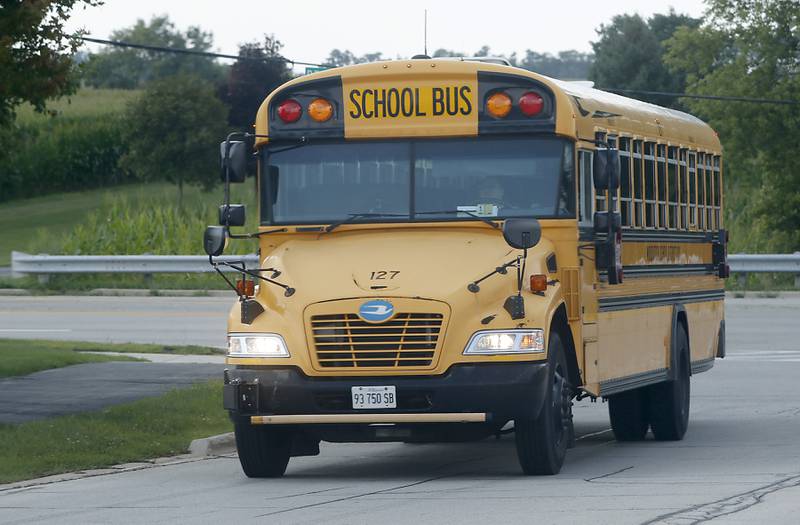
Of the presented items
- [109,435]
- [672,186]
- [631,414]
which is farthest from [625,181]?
[109,435]

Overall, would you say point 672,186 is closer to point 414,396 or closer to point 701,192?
point 701,192

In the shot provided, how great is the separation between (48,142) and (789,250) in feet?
113

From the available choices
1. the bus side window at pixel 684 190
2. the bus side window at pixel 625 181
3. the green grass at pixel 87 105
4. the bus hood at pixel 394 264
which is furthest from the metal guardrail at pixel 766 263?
the green grass at pixel 87 105

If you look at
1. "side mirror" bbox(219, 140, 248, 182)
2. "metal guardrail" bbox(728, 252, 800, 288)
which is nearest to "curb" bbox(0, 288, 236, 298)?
"metal guardrail" bbox(728, 252, 800, 288)

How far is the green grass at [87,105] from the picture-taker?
7225cm

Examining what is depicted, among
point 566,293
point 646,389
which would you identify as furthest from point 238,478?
point 646,389

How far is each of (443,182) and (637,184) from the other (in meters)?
2.84

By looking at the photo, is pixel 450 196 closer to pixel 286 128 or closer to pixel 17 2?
pixel 286 128

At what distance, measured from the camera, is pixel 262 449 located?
480 inches

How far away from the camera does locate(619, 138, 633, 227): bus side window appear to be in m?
14.2

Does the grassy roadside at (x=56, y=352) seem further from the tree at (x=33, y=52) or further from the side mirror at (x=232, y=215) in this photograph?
the side mirror at (x=232, y=215)

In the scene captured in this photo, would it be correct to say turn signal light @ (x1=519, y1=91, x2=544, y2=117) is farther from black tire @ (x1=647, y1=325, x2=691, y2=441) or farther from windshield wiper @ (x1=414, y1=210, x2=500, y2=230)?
black tire @ (x1=647, y1=325, x2=691, y2=441)

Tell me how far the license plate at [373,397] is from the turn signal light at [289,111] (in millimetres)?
2394

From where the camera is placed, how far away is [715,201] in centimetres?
1817
